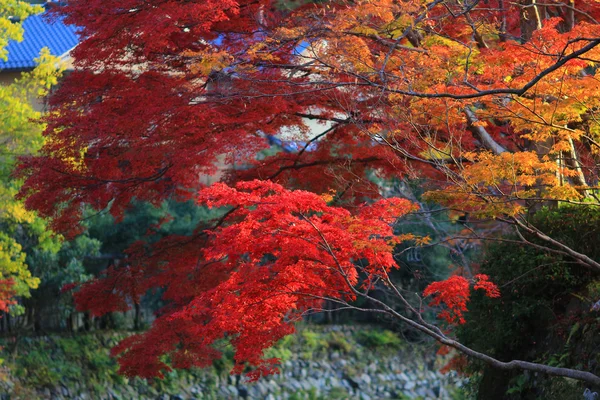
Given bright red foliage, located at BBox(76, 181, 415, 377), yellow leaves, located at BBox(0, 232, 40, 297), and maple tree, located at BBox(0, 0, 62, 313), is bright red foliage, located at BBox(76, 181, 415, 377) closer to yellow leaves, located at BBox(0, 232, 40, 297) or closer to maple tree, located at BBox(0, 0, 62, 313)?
yellow leaves, located at BBox(0, 232, 40, 297)

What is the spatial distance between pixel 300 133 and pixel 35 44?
12.8 metres

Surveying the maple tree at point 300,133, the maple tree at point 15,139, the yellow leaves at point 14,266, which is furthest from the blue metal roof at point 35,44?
the maple tree at point 300,133

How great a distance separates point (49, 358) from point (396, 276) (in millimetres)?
9399

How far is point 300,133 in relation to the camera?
1107 centimetres

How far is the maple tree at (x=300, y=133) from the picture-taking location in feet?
22.7

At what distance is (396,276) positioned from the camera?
70.9 feet

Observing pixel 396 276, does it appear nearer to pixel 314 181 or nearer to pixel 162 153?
pixel 314 181

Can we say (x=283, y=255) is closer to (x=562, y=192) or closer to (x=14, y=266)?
(x=562, y=192)

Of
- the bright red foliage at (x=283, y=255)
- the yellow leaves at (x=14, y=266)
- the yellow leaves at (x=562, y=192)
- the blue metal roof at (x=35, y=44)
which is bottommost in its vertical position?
the yellow leaves at (x=14, y=266)

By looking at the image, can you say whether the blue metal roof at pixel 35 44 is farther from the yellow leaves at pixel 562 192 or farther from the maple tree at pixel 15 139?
the yellow leaves at pixel 562 192

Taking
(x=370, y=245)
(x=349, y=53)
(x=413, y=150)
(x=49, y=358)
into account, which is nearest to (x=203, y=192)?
(x=370, y=245)

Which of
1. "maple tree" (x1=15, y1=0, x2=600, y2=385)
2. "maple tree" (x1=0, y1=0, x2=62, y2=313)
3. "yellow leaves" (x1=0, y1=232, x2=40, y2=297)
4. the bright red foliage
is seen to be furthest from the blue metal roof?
the bright red foliage

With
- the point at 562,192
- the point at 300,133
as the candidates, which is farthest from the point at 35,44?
the point at 562,192

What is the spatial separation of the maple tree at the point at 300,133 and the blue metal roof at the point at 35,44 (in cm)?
1001
